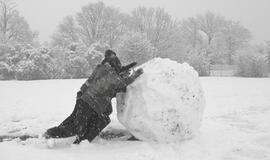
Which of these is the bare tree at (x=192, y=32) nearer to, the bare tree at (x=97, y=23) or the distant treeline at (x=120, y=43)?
the distant treeline at (x=120, y=43)

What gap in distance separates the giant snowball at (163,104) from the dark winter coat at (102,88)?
383mm

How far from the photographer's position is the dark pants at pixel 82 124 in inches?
183

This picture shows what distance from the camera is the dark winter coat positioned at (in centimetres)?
452

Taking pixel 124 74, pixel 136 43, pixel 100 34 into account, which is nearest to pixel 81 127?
pixel 124 74

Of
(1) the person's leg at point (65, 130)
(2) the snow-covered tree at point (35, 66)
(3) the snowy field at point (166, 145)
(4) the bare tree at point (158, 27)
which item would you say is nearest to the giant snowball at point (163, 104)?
(3) the snowy field at point (166, 145)

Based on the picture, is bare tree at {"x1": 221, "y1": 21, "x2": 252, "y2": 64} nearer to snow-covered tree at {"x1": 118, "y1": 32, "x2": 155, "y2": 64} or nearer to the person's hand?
snow-covered tree at {"x1": 118, "y1": 32, "x2": 155, "y2": 64}

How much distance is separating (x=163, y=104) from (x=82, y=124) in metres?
1.39

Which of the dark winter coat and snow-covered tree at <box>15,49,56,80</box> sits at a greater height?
snow-covered tree at <box>15,49,56,80</box>

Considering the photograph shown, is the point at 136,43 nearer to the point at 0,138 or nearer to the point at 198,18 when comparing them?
the point at 0,138

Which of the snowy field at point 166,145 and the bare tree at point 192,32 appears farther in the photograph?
the bare tree at point 192,32

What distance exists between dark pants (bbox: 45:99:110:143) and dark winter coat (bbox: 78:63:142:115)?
0.52 feet

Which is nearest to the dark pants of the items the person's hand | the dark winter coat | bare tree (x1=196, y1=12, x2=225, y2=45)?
the dark winter coat

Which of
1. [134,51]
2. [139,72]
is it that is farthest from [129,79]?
[134,51]

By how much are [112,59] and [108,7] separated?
1515 inches
